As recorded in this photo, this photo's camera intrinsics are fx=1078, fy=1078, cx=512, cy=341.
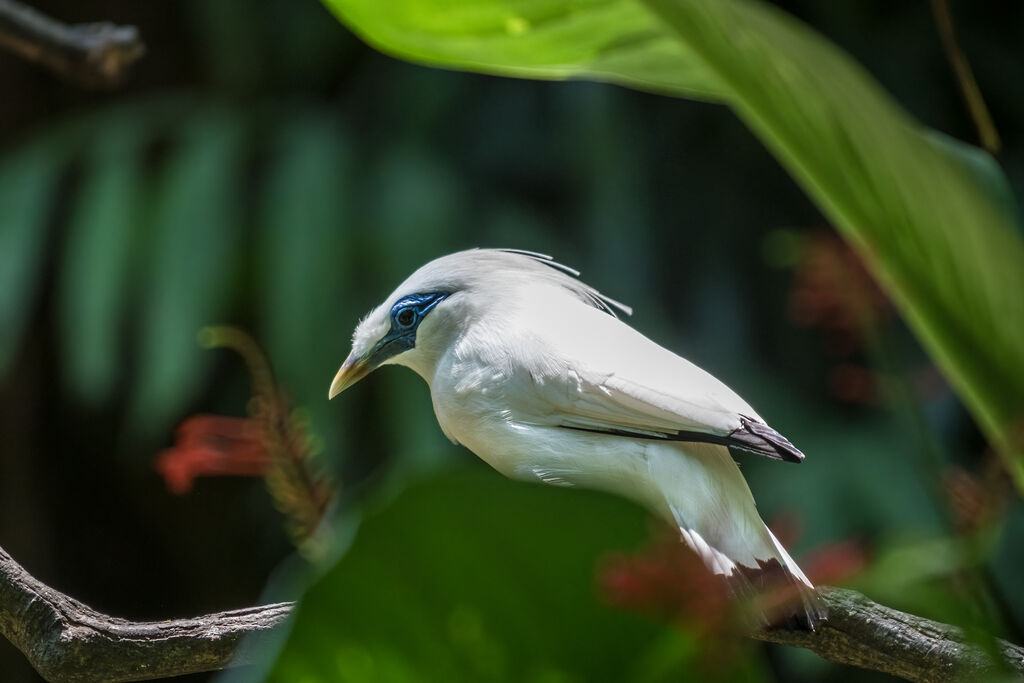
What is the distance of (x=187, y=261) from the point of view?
6.15 feet

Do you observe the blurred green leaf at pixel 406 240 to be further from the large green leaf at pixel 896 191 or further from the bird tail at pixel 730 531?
the large green leaf at pixel 896 191

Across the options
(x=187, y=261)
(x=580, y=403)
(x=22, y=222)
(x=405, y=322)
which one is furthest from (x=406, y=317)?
(x=22, y=222)

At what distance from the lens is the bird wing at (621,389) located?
1.70 ft

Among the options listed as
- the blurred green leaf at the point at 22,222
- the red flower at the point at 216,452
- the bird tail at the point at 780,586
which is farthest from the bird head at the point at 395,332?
the blurred green leaf at the point at 22,222

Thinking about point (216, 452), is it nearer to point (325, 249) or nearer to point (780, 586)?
point (780, 586)

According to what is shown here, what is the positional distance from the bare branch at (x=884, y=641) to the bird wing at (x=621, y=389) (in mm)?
137

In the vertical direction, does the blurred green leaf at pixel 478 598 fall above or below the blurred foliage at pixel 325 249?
above

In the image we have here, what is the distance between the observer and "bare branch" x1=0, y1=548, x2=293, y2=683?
Answer: 23.8 inches

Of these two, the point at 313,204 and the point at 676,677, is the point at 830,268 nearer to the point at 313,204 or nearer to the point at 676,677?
the point at 676,677

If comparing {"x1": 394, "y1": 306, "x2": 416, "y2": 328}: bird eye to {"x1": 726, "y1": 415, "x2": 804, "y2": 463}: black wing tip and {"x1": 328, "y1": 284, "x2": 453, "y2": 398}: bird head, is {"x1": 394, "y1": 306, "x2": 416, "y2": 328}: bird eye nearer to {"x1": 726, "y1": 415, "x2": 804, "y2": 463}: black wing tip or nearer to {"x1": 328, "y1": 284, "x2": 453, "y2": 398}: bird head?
{"x1": 328, "y1": 284, "x2": 453, "y2": 398}: bird head

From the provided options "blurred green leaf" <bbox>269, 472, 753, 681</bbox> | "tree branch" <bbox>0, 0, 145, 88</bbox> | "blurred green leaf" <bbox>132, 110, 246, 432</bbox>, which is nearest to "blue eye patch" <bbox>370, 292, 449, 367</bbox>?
"blurred green leaf" <bbox>269, 472, 753, 681</bbox>

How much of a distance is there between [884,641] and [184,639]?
15.6 inches

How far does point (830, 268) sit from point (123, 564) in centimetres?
194

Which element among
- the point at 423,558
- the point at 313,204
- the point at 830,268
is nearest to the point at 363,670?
the point at 423,558
